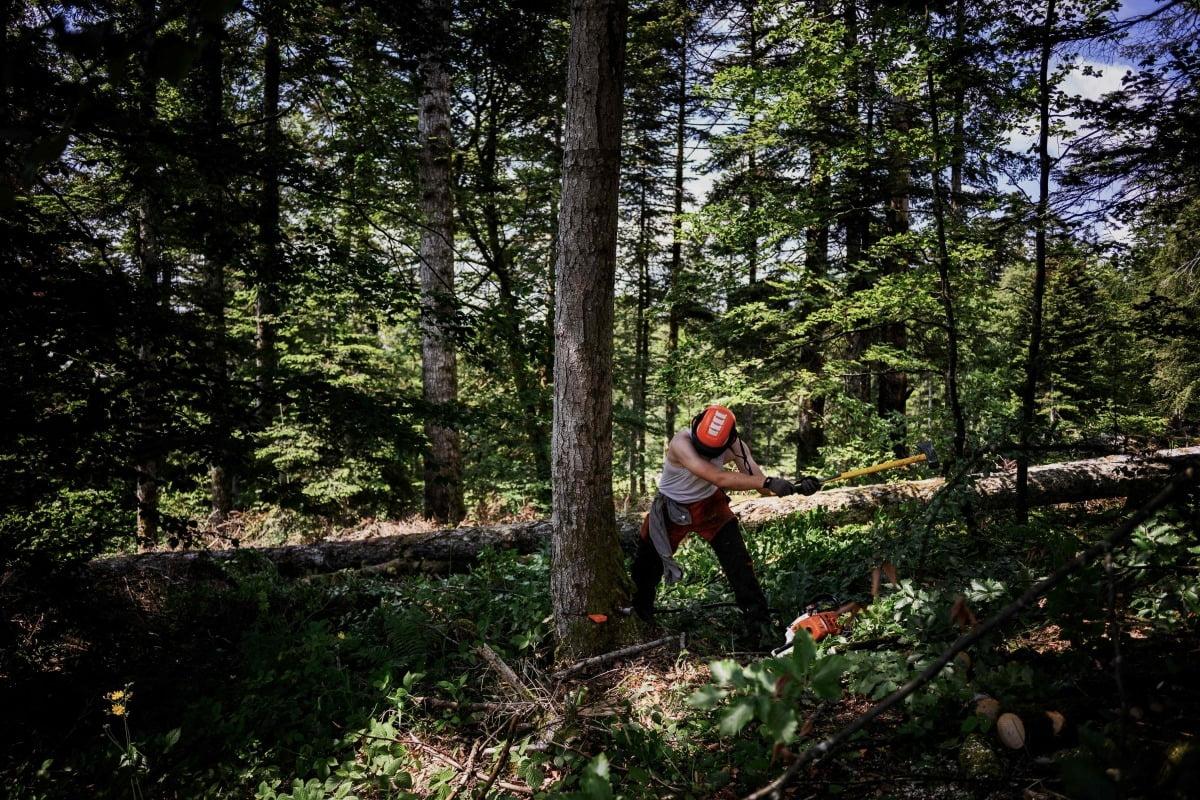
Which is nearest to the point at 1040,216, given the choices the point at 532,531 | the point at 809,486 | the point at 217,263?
the point at 809,486

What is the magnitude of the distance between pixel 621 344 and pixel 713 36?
35.6 feet

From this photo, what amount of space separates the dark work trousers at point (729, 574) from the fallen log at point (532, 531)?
102 inches

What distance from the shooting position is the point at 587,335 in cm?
398

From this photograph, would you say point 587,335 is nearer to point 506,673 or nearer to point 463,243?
point 506,673

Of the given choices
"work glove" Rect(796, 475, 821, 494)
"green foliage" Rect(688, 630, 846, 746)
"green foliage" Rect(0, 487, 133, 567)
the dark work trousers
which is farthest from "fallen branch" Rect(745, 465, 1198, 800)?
"green foliage" Rect(0, 487, 133, 567)

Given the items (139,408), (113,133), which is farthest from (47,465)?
(113,133)

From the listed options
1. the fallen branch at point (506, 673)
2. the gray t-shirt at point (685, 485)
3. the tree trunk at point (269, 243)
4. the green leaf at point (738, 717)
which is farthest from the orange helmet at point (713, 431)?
the tree trunk at point (269, 243)

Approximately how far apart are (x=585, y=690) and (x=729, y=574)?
4.93 feet

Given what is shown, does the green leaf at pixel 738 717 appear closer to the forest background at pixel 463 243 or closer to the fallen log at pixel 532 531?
the forest background at pixel 463 243

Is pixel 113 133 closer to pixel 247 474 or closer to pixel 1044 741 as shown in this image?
pixel 247 474

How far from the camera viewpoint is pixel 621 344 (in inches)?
900

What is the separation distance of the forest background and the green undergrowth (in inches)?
32.7

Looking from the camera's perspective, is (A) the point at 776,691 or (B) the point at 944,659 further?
(A) the point at 776,691

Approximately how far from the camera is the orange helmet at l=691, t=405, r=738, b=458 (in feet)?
14.8
